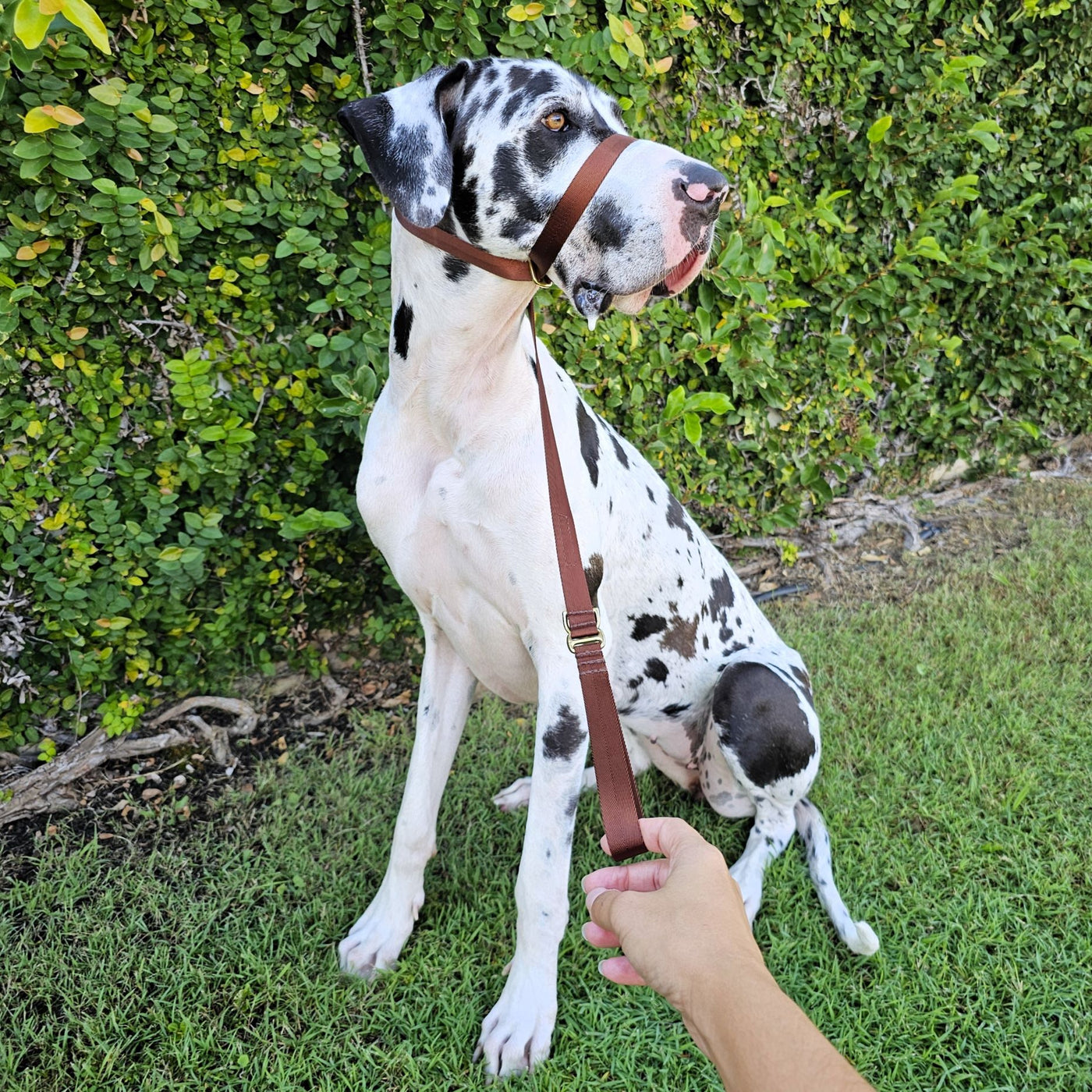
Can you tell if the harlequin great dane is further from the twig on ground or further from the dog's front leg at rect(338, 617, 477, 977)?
the twig on ground

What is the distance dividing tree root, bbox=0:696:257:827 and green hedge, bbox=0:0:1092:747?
108 millimetres

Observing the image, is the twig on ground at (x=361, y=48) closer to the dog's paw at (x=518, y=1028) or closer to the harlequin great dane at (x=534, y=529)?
the harlequin great dane at (x=534, y=529)

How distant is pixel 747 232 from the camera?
4.27m

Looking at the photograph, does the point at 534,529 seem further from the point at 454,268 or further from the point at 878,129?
the point at 878,129

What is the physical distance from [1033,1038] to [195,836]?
9.01ft

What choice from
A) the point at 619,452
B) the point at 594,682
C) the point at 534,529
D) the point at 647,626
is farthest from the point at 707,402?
the point at 594,682

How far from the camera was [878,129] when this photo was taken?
4.67 m

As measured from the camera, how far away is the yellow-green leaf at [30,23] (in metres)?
1.86

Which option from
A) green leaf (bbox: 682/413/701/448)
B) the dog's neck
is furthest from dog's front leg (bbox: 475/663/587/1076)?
green leaf (bbox: 682/413/701/448)

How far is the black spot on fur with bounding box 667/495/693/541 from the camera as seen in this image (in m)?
2.93

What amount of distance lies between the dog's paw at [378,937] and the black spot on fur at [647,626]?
42.9 inches

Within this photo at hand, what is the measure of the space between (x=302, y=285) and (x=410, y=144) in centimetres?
160

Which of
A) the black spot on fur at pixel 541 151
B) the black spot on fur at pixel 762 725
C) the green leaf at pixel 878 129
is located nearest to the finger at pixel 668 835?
the black spot on fur at pixel 762 725

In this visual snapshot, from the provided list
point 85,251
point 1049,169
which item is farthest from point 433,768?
point 1049,169
